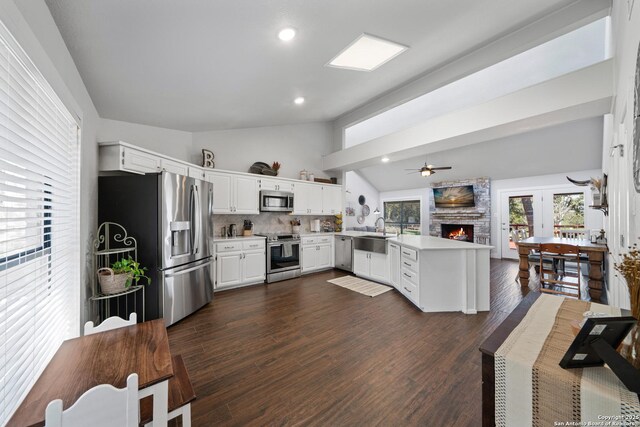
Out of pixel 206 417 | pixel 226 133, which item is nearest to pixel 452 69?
pixel 226 133

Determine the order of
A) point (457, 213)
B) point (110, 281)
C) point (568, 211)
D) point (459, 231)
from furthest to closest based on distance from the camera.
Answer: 1. point (459, 231)
2. point (457, 213)
3. point (568, 211)
4. point (110, 281)

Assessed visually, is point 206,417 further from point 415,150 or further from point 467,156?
point 467,156

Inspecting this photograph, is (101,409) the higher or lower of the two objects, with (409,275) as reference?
higher

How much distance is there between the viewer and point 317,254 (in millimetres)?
5434

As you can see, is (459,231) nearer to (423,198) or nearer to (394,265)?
(423,198)

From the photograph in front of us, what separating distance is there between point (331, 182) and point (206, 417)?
5.23 metres

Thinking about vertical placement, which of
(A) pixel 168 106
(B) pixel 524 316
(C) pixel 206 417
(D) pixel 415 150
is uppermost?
(A) pixel 168 106

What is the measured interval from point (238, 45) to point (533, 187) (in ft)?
25.6

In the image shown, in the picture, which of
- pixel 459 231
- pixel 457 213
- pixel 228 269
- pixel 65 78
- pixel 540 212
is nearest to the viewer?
pixel 65 78

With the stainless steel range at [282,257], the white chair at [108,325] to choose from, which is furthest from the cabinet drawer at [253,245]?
the white chair at [108,325]

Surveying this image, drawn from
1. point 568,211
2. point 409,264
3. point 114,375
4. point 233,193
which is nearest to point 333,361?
point 114,375

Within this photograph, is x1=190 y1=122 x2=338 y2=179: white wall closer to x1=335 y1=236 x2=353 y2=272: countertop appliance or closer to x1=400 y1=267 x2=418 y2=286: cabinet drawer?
x1=335 y1=236 x2=353 y2=272: countertop appliance

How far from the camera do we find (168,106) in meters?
3.11

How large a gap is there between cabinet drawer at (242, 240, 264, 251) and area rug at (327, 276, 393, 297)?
4.72ft
